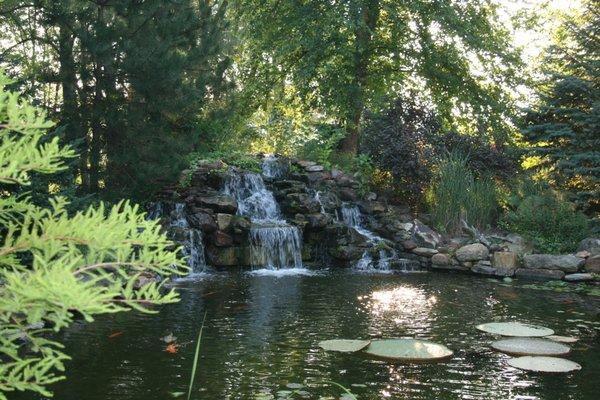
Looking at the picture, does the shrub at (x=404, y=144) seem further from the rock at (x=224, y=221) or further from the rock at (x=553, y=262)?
the rock at (x=224, y=221)

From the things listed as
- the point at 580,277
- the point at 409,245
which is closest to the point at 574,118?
the point at 580,277

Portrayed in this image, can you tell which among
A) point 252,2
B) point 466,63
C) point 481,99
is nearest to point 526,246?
point 481,99

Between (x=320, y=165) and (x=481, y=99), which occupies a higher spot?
(x=481, y=99)

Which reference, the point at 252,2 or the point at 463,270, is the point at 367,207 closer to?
the point at 463,270

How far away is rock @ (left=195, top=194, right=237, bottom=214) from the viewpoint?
10828mm

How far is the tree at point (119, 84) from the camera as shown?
8523 mm

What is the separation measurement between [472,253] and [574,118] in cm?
356

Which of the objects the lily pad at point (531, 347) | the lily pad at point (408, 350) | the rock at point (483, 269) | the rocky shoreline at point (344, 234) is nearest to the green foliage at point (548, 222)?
the rocky shoreline at point (344, 234)

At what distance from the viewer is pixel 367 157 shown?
13703mm

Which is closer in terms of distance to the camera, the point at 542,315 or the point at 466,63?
the point at 542,315

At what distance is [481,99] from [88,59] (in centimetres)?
995

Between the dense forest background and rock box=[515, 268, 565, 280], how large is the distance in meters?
1.80

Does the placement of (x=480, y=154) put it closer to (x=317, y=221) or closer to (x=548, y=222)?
(x=548, y=222)

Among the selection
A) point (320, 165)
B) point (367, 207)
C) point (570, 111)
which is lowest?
point (367, 207)
